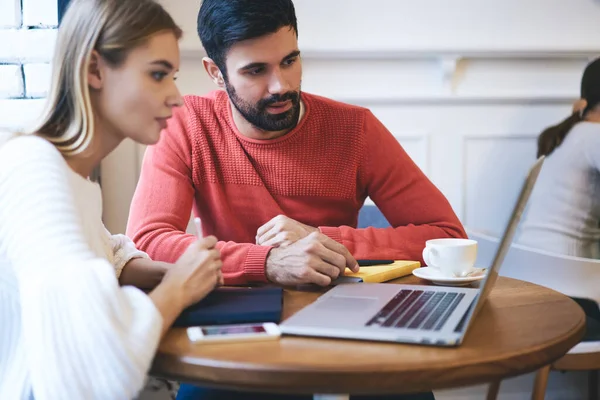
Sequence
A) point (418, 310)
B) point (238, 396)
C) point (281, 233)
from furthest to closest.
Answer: point (281, 233)
point (238, 396)
point (418, 310)

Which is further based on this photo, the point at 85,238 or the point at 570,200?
the point at 570,200

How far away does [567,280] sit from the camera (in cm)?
168

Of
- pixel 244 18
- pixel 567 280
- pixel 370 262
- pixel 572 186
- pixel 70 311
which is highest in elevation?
pixel 244 18

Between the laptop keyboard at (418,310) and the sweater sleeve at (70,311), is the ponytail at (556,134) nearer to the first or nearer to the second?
the laptop keyboard at (418,310)

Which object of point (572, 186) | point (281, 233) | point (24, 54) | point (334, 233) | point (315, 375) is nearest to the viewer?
point (315, 375)

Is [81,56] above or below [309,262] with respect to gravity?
above

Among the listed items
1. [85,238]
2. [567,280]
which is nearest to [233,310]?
[85,238]

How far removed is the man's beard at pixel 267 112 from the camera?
144cm

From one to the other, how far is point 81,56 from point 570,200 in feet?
5.72

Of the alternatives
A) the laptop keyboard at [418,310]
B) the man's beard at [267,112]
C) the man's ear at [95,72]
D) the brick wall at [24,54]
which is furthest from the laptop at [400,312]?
the brick wall at [24,54]

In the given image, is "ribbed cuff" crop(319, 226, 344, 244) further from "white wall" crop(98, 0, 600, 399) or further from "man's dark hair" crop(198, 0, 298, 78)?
"white wall" crop(98, 0, 600, 399)

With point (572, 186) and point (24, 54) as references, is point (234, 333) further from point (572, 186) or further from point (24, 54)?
point (572, 186)

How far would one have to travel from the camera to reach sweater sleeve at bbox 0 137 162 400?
71 centimetres

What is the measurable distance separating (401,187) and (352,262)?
42cm
